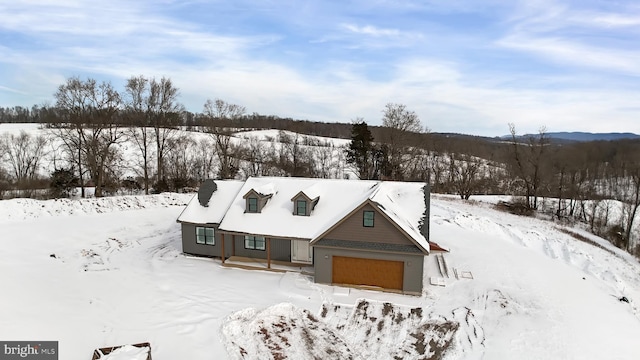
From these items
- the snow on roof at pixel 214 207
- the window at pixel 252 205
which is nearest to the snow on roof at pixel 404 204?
the window at pixel 252 205

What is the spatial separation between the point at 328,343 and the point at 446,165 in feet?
150

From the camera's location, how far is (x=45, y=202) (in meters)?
27.4

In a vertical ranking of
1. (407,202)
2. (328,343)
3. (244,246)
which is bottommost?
(328,343)

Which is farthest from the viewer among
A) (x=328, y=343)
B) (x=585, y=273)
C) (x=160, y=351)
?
(x=585, y=273)

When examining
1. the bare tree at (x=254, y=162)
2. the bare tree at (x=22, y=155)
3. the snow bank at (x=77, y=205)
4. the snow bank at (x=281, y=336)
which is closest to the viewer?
the snow bank at (x=281, y=336)

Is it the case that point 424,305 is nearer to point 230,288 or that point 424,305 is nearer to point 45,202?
point 230,288

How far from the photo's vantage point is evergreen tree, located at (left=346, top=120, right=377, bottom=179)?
4703 cm

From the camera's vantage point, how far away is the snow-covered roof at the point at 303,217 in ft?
59.7

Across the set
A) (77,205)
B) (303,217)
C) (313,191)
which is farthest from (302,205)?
(77,205)

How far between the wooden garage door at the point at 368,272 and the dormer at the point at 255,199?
17.2 feet

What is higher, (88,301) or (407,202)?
(407,202)

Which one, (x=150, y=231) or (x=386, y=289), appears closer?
(x=386, y=289)

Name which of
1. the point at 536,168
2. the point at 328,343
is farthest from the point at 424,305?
the point at 536,168

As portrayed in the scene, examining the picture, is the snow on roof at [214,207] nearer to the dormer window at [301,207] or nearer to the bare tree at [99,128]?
the dormer window at [301,207]
